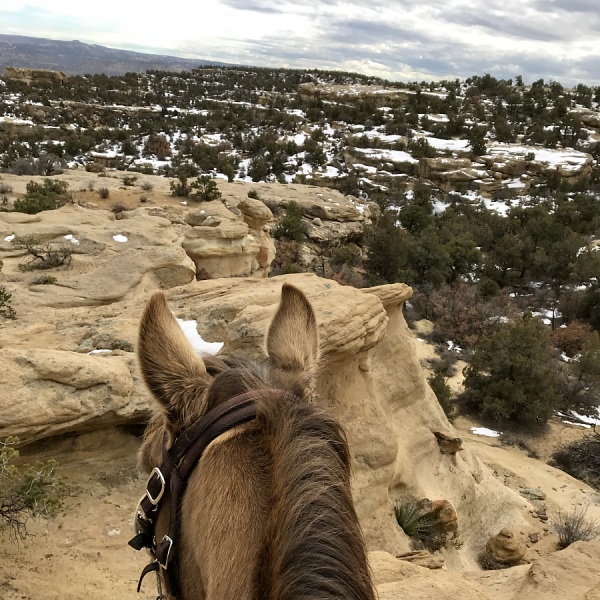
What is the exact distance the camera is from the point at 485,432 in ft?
37.7

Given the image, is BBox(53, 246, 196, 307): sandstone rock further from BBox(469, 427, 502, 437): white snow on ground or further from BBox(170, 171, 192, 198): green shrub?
BBox(170, 171, 192, 198): green shrub

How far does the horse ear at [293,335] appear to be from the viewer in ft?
5.71

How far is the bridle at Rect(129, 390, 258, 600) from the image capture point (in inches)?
49.4

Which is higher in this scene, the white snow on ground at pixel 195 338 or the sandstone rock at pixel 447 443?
the white snow on ground at pixel 195 338

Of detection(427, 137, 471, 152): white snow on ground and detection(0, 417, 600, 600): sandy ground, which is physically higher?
detection(427, 137, 471, 152): white snow on ground

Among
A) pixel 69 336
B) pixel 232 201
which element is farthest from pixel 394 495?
pixel 232 201

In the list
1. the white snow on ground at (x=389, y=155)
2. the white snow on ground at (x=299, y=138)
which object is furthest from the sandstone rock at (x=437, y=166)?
the white snow on ground at (x=299, y=138)

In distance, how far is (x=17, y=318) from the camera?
645cm

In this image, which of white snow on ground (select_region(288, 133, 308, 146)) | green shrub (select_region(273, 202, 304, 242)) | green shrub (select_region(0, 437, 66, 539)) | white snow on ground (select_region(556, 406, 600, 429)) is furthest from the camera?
white snow on ground (select_region(288, 133, 308, 146))

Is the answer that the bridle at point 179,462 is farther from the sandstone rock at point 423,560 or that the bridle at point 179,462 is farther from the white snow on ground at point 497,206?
the white snow on ground at point 497,206

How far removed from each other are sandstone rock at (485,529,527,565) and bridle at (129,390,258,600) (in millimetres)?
6472

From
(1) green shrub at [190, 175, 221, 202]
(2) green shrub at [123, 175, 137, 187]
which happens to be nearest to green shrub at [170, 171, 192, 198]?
(1) green shrub at [190, 175, 221, 202]

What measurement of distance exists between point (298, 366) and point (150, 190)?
19956mm

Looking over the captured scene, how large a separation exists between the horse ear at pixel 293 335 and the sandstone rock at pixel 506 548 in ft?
20.1
